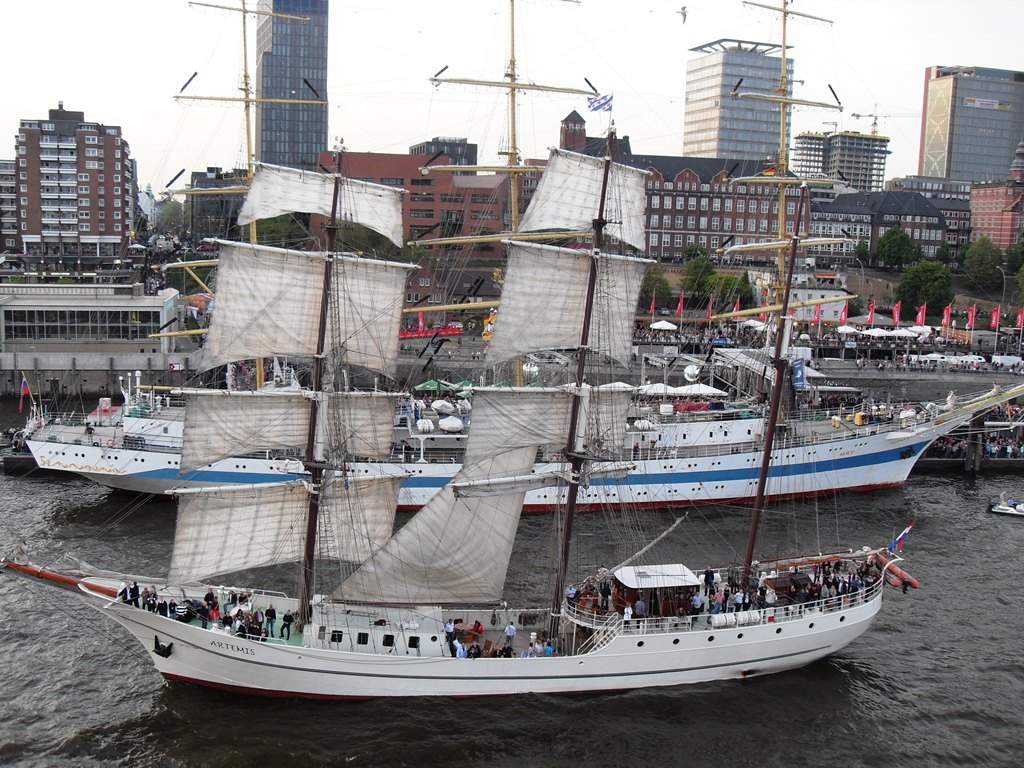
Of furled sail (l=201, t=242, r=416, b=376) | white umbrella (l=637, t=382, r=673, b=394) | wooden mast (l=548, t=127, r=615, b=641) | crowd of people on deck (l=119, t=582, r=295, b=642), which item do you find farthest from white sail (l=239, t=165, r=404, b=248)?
white umbrella (l=637, t=382, r=673, b=394)

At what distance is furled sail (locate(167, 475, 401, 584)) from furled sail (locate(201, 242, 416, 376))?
381cm

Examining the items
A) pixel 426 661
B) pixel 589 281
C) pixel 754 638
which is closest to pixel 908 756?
pixel 754 638

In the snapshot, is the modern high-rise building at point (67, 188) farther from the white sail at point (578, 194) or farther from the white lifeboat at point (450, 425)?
the white sail at point (578, 194)

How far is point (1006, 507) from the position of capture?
1724 inches

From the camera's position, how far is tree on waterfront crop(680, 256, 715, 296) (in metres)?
90.9

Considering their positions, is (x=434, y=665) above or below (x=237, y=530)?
below

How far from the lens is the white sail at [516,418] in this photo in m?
27.7

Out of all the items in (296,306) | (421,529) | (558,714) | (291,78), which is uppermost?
(291,78)

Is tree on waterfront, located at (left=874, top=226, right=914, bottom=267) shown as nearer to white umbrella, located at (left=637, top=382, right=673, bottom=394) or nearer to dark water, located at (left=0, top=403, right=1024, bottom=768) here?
white umbrella, located at (left=637, top=382, right=673, bottom=394)

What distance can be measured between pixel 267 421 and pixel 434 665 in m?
8.34

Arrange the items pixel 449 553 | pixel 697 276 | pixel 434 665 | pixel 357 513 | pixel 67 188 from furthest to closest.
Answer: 1. pixel 67 188
2. pixel 697 276
3. pixel 357 513
4. pixel 449 553
5. pixel 434 665

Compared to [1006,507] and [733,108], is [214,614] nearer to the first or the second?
[1006,507]

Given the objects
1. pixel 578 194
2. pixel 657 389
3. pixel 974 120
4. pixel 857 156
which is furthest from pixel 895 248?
pixel 974 120

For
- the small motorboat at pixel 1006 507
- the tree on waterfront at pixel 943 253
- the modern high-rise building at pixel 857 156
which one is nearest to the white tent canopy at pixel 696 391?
the small motorboat at pixel 1006 507
